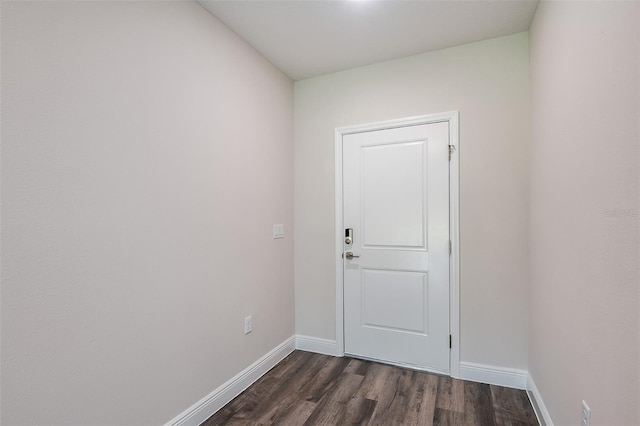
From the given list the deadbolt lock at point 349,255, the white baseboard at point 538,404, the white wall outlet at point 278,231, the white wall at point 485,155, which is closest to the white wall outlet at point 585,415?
the white baseboard at point 538,404

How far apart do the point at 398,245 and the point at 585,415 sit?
4.91ft

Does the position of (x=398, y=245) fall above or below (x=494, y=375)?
above

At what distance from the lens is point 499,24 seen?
209 centimetres

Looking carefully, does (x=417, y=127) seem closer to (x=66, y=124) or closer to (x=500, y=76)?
(x=500, y=76)

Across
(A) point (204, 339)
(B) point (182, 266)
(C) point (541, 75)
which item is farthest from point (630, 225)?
(A) point (204, 339)

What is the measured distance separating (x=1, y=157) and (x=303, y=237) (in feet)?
6.95

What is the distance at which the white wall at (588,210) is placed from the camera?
0.92 m

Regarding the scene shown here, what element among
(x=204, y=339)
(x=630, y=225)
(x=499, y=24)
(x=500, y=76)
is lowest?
(x=204, y=339)

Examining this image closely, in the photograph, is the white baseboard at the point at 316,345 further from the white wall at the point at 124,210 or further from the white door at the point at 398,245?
the white wall at the point at 124,210

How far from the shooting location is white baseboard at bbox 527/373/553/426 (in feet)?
5.56

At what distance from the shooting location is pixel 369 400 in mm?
2055

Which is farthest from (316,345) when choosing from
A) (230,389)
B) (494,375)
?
(494,375)

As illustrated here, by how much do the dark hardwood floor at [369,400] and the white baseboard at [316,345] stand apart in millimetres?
244

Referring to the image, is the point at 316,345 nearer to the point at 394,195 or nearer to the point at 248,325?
the point at 248,325
